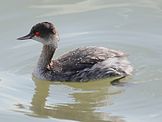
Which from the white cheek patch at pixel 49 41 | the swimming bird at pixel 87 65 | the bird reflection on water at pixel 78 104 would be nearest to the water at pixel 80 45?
the bird reflection on water at pixel 78 104

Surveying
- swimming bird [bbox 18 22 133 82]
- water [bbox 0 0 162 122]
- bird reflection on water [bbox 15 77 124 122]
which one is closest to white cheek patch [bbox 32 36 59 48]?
swimming bird [bbox 18 22 133 82]

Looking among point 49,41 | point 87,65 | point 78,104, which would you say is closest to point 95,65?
point 87,65

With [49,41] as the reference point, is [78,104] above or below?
below

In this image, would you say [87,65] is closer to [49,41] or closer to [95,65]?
[95,65]

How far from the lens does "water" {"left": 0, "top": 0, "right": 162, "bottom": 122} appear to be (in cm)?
752

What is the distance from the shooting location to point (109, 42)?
30.4 feet

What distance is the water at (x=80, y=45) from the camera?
7.52m

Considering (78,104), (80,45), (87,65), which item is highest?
(80,45)

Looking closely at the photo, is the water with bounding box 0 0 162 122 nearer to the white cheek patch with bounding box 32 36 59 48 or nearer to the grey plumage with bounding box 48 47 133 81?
the grey plumage with bounding box 48 47 133 81

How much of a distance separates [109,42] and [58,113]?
2062 mm

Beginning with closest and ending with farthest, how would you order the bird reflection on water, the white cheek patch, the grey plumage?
the bird reflection on water, the grey plumage, the white cheek patch

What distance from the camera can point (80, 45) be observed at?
9.31 m

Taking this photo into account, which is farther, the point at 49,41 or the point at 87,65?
the point at 49,41

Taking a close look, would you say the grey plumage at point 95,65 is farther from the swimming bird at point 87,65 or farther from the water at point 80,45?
the water at point 80,45
